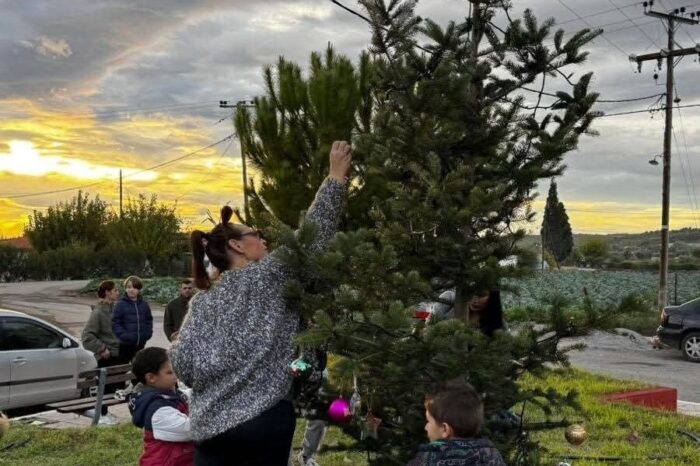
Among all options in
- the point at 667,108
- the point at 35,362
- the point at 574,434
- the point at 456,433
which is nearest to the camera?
the point at 456,433

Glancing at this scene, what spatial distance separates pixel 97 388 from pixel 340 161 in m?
6.46

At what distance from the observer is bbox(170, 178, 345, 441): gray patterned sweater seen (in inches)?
117

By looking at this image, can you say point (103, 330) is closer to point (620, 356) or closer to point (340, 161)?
point (340, 161)

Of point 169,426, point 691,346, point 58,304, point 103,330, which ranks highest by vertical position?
point 169,426

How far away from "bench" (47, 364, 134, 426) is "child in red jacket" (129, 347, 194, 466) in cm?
474

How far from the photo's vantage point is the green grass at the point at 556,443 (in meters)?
6.83

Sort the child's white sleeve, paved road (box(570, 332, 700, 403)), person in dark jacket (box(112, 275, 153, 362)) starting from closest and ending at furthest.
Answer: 1. the child's white sleeve
2. person in dark jacket (box(112, 275, 153, 362))
3. paved road (box(570, 332, 700, 403))

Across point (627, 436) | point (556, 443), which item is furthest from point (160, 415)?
point (627, 436)

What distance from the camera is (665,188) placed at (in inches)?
979

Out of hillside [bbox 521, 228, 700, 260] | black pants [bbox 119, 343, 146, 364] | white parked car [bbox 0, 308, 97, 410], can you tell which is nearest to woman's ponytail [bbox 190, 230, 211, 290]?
black pants [bbox 119, 343, 146, 364]

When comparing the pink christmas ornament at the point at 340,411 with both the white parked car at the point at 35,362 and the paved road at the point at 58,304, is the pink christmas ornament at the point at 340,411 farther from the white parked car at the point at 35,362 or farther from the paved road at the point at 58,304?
the paved road at the point at 58,304

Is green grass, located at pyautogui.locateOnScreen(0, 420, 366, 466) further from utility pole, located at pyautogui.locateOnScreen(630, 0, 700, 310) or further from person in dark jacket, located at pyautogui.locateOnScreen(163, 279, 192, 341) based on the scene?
utility pole, located at pyautogui.locateOnScreen(630, 0, 700, 310)

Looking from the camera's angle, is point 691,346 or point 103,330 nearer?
point 103,330

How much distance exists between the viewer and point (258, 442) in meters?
2.99
